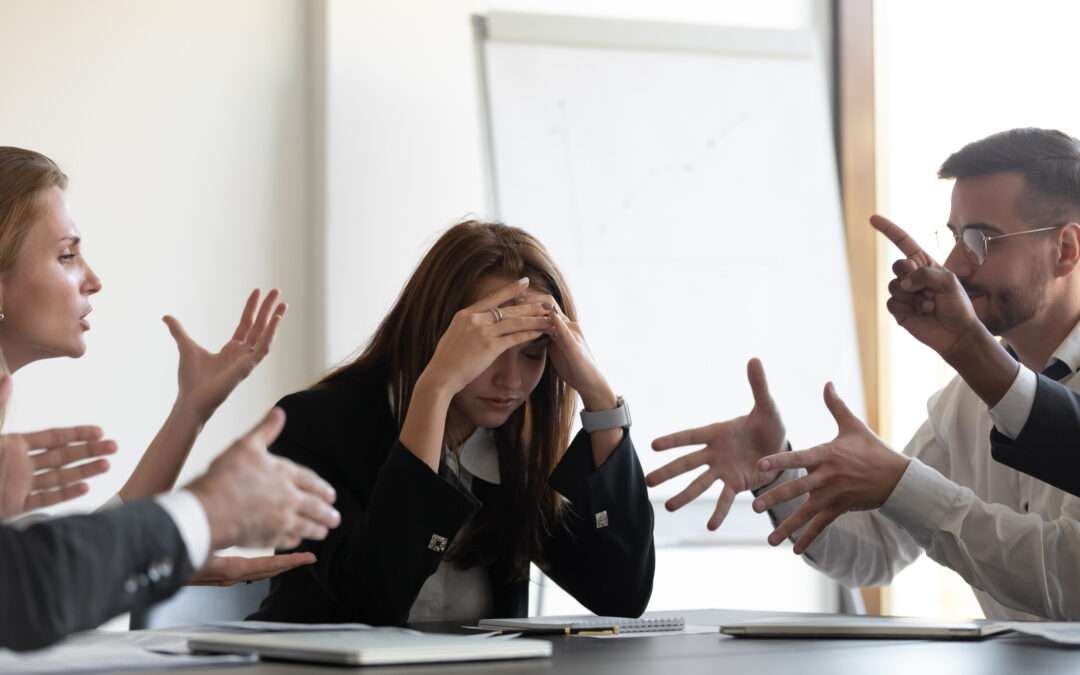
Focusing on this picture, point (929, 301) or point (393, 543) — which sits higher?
point (929, 301)

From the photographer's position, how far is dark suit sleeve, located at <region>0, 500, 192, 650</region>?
0.88 m

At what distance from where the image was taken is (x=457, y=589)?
1.98 m

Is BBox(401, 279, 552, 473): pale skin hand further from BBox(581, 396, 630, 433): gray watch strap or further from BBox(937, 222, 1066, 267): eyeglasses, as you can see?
BBox(937, 222, 1066, 267): eyeglasses

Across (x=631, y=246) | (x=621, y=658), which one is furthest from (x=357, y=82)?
(x=621, y=658)

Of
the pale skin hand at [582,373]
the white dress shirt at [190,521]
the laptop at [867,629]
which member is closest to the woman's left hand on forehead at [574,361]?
the pale skin hand at [582,373]

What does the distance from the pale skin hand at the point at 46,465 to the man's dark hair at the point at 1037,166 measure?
1641 millimetres

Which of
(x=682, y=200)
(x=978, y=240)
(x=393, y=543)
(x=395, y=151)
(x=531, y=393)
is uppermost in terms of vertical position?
(x=395, y=151)

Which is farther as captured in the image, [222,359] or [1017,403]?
[222,359]

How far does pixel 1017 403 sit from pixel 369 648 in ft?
3.49

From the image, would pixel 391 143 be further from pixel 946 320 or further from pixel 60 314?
pixel 946 320

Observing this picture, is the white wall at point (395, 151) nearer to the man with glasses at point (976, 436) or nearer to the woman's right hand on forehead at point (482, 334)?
the man with glasses at point (976, 436)

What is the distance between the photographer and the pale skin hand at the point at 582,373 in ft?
6.48

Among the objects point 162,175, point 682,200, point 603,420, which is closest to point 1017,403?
point 603,420

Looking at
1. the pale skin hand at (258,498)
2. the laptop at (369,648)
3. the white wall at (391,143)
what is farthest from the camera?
the white wall at (391,143)
